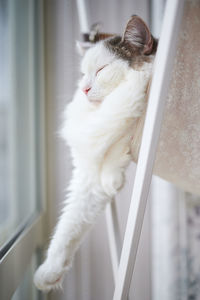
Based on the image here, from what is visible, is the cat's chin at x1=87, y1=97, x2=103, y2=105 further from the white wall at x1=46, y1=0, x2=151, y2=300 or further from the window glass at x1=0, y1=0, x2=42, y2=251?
the white wall at x1=46, y1=0, x2=151, y2=300

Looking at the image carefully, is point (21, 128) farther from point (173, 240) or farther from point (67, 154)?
point (173, 240)

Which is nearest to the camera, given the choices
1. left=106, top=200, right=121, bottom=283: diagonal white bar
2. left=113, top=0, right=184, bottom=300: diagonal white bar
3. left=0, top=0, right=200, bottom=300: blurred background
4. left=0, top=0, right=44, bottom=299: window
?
left=113, top=0, right=184, bottom=300: diagonal white bar

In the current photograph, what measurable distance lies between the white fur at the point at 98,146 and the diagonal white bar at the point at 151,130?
7 centimetres

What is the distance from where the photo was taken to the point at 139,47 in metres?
0.51

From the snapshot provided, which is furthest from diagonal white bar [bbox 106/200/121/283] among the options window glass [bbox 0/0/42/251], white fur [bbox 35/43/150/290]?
window glass [bbox 0/0/42/251]

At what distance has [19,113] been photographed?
105 centimetres

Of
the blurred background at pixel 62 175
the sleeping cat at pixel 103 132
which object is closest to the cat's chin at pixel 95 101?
the sleeping cat at pixel 103 132

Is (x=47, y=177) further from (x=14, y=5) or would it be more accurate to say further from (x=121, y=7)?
(x=121, y=7)

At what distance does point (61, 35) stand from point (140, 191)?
93cm

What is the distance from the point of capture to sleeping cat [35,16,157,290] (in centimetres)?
48

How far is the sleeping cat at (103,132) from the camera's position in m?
0.48

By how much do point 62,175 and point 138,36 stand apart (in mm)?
768

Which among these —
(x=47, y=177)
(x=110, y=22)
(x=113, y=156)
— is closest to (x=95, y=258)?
(x=47, y=177)

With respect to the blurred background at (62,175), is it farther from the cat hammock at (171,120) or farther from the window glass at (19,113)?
the cat hammock at (171,120)
